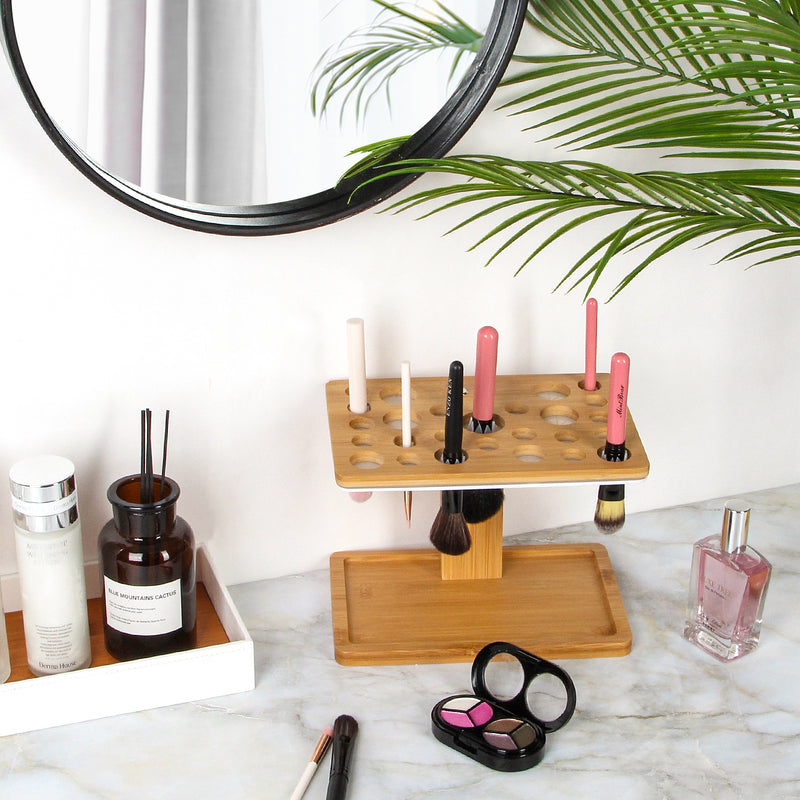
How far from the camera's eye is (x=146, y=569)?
0.86m

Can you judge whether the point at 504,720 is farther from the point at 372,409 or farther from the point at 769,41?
the point at 769,41

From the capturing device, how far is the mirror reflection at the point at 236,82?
79 cm

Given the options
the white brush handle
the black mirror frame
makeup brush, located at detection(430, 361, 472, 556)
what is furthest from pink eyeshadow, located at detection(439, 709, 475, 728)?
the black mirror frame

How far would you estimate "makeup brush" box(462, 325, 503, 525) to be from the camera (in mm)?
919

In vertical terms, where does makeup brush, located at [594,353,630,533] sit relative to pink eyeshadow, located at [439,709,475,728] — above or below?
above

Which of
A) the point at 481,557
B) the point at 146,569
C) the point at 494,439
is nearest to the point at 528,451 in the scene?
the point at 494,439

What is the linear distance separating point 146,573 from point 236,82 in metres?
0.41

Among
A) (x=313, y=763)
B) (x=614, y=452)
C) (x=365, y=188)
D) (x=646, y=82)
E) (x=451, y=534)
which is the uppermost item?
(x=646, y=82)

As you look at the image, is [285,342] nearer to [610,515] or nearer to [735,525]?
[610,515]

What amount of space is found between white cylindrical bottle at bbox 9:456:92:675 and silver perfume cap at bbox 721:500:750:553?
57 cm

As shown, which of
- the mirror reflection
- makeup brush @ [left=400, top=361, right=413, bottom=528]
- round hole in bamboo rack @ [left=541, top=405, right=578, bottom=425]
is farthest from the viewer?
round hole in bamboo rack @ [left=541, top=405, right=578, bottom=425]

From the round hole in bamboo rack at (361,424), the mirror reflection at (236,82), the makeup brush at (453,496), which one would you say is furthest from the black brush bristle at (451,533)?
the mirror reflection at (236,82)

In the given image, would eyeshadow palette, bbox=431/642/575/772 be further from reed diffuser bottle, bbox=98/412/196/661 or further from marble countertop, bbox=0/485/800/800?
reed diffuser bottle, bbox=98/412/196/661

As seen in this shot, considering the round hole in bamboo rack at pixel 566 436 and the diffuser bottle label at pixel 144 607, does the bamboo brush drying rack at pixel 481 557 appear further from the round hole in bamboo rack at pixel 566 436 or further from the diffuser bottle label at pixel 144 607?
the diffuser bottle label at pixel 144 607
